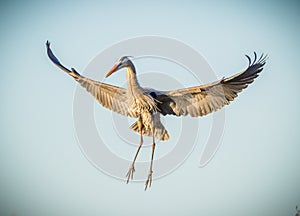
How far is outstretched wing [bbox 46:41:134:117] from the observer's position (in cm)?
1282

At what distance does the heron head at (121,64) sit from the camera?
466 inches

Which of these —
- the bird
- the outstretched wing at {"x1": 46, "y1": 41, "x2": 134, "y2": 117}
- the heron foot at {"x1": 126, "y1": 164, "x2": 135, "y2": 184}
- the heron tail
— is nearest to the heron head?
the bird

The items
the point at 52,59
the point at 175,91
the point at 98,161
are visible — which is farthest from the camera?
the point at 98,161

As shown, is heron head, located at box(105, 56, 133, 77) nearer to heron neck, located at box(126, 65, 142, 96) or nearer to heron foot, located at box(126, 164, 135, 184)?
heron neck, located at box(126, 65, 142, 96)

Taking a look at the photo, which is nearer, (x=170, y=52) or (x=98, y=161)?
(x=98, y=161)

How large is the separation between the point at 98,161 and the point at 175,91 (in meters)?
3.69

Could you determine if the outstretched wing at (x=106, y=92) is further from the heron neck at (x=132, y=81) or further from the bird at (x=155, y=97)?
the heron neck at (x=132, y=81)

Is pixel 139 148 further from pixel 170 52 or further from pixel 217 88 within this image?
pixel 170 52

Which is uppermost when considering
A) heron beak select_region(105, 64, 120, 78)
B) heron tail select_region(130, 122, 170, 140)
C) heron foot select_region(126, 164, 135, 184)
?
heron beak select_region(105, 64, 120, 78)

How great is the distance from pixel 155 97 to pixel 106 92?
157 centimetres

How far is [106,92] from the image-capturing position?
13.0 meters

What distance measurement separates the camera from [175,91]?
12.2 m

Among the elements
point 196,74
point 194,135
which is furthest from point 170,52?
point 194,135

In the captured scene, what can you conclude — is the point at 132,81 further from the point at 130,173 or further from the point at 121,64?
the point at 130,173
